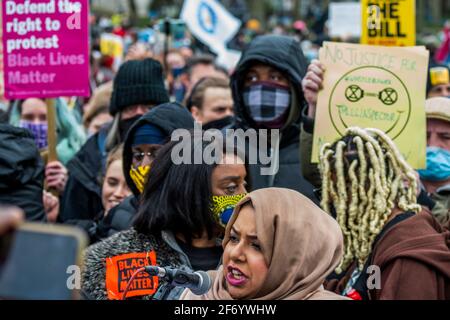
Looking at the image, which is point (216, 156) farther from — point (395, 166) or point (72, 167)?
point (72, 167)

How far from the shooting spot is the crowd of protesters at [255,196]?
301 centimetres

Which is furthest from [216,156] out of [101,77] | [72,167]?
[101,77]

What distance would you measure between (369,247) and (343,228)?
0.57 ft

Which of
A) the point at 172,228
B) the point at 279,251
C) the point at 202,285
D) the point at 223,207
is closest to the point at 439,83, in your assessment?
the point at 223,207

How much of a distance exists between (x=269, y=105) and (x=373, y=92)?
776mm

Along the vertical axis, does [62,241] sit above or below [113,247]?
above

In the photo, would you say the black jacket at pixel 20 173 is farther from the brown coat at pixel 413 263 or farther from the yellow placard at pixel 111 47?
the yellow placard at pixel 111 47

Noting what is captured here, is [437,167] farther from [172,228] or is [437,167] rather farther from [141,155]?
[172,228]

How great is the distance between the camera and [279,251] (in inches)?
115

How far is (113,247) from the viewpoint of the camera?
378 cm

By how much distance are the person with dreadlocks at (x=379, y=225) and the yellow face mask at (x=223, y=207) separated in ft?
1.51

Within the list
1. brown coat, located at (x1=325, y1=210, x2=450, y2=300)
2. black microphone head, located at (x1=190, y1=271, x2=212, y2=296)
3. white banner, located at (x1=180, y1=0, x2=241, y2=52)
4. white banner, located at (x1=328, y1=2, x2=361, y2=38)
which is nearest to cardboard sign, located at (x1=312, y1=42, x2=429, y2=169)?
brown coat, located at (x1=325, y1=210, x2=450, y2=300)

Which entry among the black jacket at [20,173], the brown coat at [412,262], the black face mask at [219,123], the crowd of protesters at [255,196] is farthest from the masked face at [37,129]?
the brown coat at [412,262]
